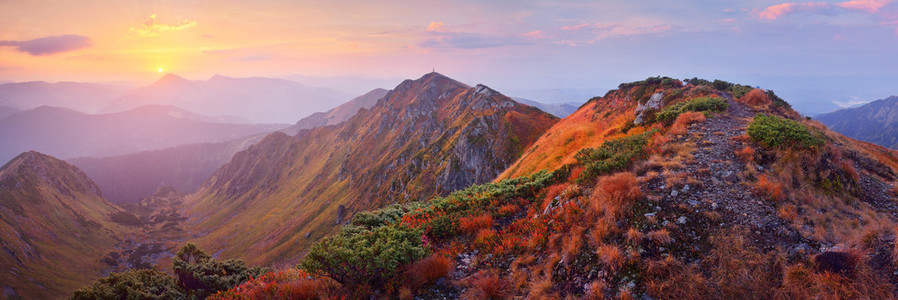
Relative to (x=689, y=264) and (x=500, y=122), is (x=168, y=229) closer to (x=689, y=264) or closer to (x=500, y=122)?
(x=500, y=122)

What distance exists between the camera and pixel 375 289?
10062 millimetres

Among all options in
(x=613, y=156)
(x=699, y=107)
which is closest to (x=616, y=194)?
(x=613, y=156)

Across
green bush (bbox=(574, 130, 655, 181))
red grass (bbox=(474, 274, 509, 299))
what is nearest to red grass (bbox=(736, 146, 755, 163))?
green bush (bbox=(574, 130, 655, 181))

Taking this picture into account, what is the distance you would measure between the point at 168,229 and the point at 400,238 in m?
241

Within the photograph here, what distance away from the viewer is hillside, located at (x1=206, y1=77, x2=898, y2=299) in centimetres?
759

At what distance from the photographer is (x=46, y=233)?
137 m

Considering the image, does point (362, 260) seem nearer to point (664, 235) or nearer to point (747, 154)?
point (664, 235)

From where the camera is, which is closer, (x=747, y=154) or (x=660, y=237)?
(x=660, y=237)

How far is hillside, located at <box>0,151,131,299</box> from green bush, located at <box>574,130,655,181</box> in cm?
14698

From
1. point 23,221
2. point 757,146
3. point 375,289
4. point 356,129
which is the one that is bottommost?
point 23,221

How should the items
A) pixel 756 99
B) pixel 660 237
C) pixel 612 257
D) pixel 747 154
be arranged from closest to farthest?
pixel 612 257 < pixel 660 237 < pixel 747 154 < pixel 756 99

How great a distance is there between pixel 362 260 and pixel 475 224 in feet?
17.3

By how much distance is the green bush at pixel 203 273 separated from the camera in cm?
1296

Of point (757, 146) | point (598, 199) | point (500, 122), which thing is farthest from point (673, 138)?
point (500, 122)
